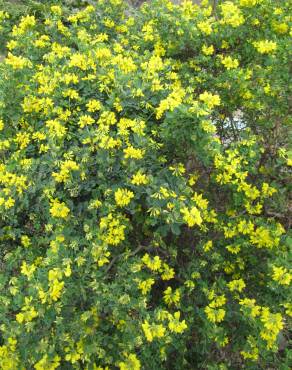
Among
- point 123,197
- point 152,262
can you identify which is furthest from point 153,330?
point 123,197

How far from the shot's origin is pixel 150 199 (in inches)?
92.0

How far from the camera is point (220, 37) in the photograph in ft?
10.6

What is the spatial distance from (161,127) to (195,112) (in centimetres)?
30

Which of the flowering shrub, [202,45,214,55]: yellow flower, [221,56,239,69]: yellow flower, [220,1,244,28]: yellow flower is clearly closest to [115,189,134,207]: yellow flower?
the flowering shrub

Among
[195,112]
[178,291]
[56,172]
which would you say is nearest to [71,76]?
[56,172]

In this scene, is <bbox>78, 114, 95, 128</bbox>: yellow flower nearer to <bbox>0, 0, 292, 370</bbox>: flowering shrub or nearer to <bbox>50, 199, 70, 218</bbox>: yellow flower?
<bbox>0, 0, 292, 370</bbox>: flowering shrub

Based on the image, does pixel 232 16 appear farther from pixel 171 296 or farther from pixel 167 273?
pixel 171 296

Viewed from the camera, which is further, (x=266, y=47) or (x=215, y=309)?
(x=266, y=47)

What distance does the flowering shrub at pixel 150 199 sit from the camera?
235cm

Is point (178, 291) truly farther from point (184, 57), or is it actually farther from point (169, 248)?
point (184, 57)

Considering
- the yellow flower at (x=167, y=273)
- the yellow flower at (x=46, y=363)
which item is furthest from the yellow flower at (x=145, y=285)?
the yellow flower at (x=46, y=363)

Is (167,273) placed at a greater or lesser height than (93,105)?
lesser

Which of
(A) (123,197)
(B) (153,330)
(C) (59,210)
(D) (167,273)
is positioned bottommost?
(D) (167,273)

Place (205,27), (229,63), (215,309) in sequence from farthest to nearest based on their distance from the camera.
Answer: (205,27) → (229,63) → (215,309)
